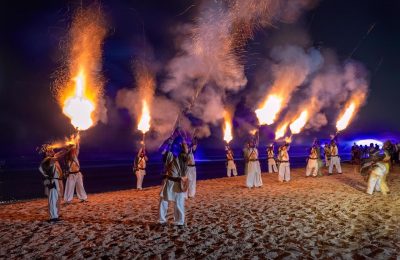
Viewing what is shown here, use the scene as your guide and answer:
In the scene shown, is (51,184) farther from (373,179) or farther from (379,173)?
(379,173)

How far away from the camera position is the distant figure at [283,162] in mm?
17734

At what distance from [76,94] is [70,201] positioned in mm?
4816

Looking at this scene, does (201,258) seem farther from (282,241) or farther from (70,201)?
(70,201)

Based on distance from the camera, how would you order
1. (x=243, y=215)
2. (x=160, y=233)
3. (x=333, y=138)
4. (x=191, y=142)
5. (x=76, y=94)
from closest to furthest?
(x=160, y=233)
(x=243, y=215)
(x=191, y=142)
(x=76, y=94)
(x=333, y=138)

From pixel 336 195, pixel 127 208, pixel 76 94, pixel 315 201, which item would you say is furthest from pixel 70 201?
pixel 336 195

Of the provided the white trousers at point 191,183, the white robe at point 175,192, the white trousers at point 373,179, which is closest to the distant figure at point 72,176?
the white trousers at point 191,183

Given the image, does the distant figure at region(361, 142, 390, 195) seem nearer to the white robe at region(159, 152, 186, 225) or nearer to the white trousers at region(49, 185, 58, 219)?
the white robe at region(159, 152, 186, 225)

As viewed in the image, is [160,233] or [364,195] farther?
[364,195]

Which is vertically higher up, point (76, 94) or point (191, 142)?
point (76, 94)

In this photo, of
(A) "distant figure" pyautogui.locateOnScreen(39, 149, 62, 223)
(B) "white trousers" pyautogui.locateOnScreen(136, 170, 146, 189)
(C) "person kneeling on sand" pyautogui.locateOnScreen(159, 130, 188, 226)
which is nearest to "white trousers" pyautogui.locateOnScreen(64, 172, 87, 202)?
(A) "distant figure" pyautogui.locateOnScreen(39, 149, 62, 223)

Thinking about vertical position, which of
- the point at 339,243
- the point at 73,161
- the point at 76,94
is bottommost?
the point at 339,243

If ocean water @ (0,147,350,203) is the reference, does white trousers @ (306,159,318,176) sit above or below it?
above

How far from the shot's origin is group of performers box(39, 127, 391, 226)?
8500 millimetres

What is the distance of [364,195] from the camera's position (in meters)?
12.7
